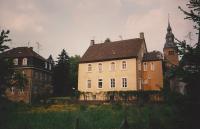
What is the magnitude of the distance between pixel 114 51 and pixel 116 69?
163 inches

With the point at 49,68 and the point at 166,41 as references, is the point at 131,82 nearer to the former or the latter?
the point at 166,41

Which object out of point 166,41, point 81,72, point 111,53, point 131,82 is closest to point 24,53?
point 81,72

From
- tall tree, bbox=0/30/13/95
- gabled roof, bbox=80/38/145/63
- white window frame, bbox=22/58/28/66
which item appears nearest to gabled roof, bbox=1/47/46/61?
white window frame, bbox=22/58/28/66

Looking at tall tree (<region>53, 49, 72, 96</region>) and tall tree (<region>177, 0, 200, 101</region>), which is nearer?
tall tree (<region>177, 0, 200, 101</region>)

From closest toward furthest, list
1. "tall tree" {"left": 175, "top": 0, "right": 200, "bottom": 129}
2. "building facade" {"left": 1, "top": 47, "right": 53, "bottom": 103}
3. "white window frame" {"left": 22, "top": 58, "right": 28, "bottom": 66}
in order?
"tall tree" {"left": 175, "top": 0, "right": 200, "bottom": 129} → "building facade" {"left": 1, "top": 47, "right": 53, "bottom": 103} → "white window frame" {"left": 22, "top": 58, "right": 28, "bottom": 66}

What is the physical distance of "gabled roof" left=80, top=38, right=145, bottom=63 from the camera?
46.8 meters

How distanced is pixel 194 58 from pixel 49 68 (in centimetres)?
5618

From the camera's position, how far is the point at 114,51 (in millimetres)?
49062

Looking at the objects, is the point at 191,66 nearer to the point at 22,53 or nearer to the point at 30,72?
the point at 30,72

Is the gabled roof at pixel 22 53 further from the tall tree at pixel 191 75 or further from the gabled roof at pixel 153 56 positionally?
the tall tree at pixel 191 75

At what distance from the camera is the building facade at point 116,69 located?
1778 inches

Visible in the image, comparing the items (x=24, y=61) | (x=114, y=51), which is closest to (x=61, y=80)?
(x=24, y=61)

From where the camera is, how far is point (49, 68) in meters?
61.9

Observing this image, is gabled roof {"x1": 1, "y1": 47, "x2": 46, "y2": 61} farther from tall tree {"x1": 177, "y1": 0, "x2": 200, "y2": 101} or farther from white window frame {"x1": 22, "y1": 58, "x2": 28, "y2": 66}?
tall tree {"x1": 177, "y1": 0, "x2": 200, "y2": 101}
